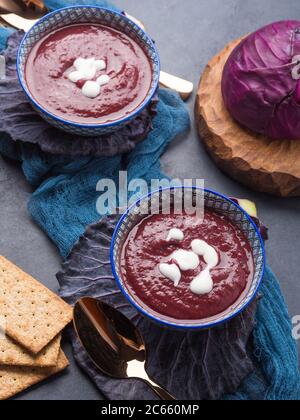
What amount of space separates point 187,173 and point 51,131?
1.86 feet

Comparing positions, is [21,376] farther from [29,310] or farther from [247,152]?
[247,152]

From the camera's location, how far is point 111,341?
279 centimetres

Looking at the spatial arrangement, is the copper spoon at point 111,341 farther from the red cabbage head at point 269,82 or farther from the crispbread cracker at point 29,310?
the red cabbage head at point 269,82

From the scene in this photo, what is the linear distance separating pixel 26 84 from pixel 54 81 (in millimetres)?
104

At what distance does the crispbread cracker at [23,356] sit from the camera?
280cm

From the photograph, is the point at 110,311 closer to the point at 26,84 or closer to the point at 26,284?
the point at 26,284

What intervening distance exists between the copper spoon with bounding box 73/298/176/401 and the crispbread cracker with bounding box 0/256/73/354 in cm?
10

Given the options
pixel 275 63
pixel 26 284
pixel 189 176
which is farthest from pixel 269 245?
pixel 26 284

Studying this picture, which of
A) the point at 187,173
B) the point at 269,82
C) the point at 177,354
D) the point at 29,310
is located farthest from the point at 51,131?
the point at 177,354

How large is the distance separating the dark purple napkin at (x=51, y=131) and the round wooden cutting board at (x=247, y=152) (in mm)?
221

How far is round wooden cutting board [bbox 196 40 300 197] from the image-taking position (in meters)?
3.17

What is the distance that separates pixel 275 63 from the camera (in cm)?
308

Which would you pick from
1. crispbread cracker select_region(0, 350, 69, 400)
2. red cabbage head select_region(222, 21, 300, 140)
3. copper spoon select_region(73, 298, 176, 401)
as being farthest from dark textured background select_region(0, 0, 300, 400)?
red cabbage head select_region(222, 21, 300, 140)

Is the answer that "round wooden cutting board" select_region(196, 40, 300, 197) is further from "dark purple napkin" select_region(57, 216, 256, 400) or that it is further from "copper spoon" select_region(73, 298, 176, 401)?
"copper spoon" select_region(73, 298, 176, 401)
